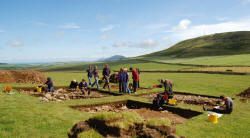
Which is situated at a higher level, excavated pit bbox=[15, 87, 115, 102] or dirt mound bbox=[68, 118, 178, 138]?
dirt mound bbox=[68, 118, 178, 138]

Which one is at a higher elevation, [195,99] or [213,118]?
[213,118]

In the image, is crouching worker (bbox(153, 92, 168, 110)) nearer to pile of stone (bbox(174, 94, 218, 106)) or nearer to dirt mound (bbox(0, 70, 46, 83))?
pile of stone (bbox(174, 94, 218, 106))

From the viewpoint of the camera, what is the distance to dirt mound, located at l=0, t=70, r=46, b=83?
3991 centimetres

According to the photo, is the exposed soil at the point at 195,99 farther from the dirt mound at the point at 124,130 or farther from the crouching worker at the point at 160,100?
the dirt mound at the point at 124,130

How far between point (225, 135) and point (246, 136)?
3.52 feet

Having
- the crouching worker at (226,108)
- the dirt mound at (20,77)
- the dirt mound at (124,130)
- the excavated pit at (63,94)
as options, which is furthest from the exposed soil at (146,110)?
the dirt mound at (20,77)

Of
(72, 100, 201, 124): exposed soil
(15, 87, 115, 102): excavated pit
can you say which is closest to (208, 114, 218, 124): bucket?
(72, 100, 201, 124): exposed soil

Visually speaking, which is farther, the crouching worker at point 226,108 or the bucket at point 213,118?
the crouching worker at point 226,108

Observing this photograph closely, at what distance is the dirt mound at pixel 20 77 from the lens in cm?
3991

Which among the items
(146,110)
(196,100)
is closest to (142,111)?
(146,110)

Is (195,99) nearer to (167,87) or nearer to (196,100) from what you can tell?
(196,100)

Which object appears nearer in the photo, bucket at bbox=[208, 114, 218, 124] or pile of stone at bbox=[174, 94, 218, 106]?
bucket at bbox=[208, 114, 218, 124]

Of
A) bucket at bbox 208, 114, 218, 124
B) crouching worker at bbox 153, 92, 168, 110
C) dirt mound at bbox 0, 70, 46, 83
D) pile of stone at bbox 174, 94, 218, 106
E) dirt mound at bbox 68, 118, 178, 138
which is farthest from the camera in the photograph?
dirt mound at bbox 0, 70, 46, 83

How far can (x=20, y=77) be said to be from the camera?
42156mm
